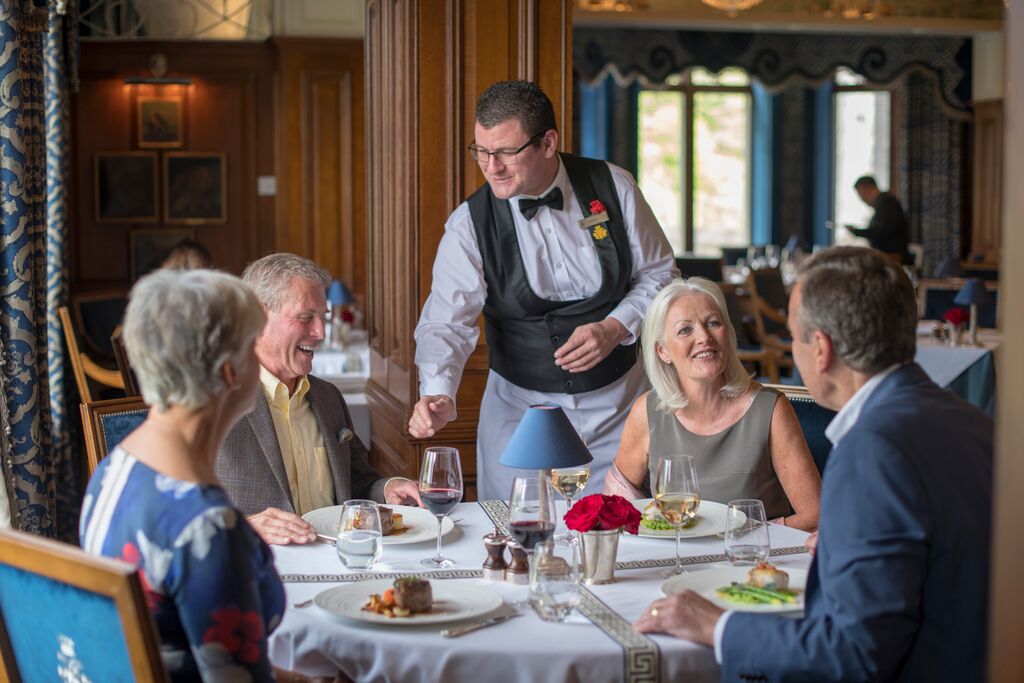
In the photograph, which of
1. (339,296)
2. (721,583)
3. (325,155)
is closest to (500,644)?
(721,583)

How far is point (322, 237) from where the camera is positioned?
1017 centimetres

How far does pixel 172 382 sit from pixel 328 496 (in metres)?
1.40

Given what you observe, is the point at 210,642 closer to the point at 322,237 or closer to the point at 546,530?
the point at 546,530

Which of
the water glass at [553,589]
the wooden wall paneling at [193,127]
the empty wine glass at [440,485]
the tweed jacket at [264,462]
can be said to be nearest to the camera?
the water glass at [553,589]

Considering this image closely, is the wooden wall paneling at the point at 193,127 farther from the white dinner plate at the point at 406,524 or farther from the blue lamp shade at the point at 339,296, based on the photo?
the white dinner plate at the point at 406,524

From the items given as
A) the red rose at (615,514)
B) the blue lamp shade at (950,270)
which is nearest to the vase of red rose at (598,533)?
the red rose at (615,514)

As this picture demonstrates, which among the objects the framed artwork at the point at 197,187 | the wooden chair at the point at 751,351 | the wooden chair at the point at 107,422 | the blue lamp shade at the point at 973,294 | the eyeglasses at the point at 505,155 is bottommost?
the wooden chair at the point at 751,351

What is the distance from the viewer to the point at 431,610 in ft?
6.73

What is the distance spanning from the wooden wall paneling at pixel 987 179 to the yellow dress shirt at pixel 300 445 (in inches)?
521

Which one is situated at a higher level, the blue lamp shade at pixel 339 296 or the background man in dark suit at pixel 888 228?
the background man in dark suit at pixel 888 228

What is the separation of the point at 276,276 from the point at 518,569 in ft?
3.47

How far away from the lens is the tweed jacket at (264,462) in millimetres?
2848

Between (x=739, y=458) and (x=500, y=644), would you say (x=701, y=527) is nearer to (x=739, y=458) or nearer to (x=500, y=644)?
(x=739, y=458)

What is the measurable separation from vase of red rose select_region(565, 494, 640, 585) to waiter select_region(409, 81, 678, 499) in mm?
1332
